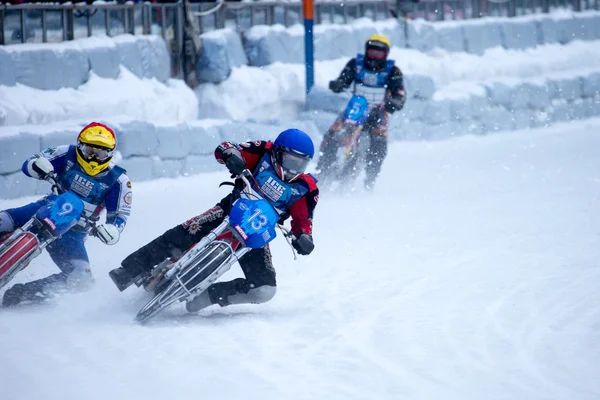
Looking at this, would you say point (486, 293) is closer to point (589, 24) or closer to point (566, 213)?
point (566, 213)

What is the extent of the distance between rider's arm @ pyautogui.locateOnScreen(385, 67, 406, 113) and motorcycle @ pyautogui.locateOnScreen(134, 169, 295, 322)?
5.39 meters

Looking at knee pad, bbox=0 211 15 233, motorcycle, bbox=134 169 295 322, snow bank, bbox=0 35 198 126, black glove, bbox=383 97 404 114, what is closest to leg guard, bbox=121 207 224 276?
motorcycle, bbox=134 169 295 322

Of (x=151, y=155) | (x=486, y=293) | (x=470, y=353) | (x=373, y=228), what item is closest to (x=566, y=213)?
(x=373, y=228)

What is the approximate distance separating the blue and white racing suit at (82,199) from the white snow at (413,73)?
22.0ft

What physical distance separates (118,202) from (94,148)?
378 mm

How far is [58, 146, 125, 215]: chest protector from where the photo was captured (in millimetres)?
6059

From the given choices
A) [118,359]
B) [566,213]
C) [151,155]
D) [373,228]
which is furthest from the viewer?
[151,155]

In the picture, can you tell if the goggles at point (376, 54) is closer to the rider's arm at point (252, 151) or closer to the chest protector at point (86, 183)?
the rider's arm at point (252, 151)

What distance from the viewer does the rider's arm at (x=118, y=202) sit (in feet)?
19.9

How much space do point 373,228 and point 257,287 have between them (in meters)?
3.44

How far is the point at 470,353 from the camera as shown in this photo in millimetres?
5156

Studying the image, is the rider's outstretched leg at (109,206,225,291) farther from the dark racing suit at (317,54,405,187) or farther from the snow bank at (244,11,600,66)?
the snow bank at (244,11,600,66)

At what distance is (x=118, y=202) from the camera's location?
607 cm

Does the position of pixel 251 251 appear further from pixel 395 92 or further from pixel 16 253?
pixel 395 92
